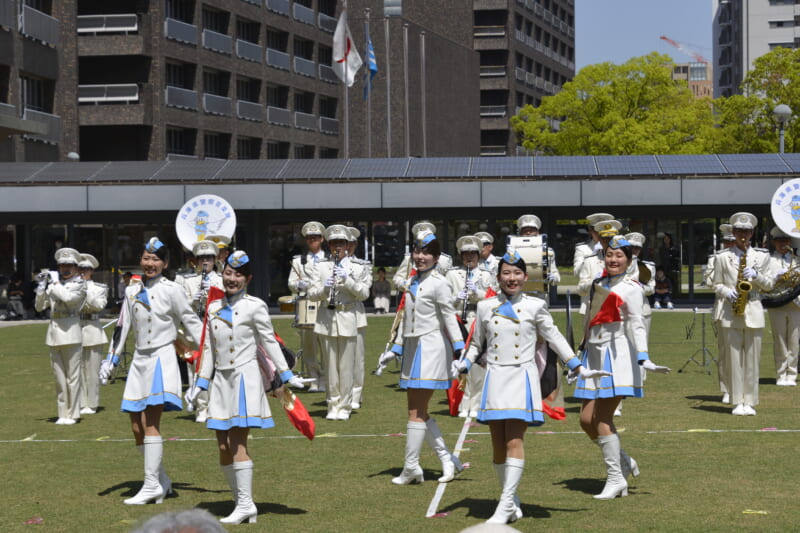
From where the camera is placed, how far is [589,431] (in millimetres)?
9195

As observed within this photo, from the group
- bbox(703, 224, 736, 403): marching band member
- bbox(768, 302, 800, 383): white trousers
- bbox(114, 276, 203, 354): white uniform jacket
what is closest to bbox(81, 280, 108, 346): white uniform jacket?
bbox(114, 276, 203, 354): white uniform jacket

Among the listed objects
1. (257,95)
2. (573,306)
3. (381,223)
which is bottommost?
(573,306)

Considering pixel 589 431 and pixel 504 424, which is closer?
pixel 504 424

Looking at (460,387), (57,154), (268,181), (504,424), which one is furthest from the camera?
(57,154)

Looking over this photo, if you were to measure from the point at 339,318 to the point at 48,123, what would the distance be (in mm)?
36282

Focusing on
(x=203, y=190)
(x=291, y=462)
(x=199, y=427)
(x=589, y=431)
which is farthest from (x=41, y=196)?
(x=589, y=431)

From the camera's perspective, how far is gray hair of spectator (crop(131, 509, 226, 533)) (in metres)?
2.81

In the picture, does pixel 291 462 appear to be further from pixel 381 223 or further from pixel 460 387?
pixel 381 223

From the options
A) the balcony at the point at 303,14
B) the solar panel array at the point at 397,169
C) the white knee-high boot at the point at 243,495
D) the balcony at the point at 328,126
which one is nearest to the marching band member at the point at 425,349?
the white knee-high boot at the point at 243,495

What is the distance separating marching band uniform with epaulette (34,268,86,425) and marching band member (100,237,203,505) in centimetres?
403

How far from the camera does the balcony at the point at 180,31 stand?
54.2 metres

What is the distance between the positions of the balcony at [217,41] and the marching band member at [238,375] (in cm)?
5068

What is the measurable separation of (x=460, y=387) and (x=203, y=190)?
923 inches

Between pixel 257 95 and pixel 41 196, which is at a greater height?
pixel 257 95
